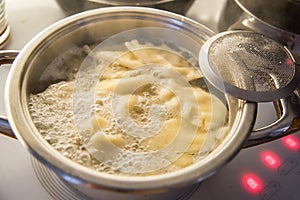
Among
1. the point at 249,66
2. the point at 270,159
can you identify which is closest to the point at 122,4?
the point at 249,66

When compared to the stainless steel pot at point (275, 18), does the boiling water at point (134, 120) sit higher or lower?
lower

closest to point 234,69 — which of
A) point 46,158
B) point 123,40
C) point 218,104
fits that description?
point 218,104

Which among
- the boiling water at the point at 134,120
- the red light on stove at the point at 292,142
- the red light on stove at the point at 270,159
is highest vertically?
the boiling water at the point at 134,120

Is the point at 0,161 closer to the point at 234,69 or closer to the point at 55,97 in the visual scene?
the point at 55,97

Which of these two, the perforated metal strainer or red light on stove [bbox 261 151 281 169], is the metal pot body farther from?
red light on stove [bbox 261 151 281 169]

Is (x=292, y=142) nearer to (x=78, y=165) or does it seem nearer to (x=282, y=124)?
(x=282, y=124)

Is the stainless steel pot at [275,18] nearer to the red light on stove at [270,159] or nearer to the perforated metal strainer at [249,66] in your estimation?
the perforated metal strainer at [249,66]

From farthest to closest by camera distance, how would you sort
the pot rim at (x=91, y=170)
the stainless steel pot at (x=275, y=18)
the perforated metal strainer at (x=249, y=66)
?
1. the stainless steel pot at (x=275, y=18)
2. the perforated metal strainer at (x=249, y=66)
3. the pot rim at (x=91, y=170)

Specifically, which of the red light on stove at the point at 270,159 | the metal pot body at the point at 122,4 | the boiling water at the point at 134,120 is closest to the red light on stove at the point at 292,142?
the red light on stove at the point at 270,159
